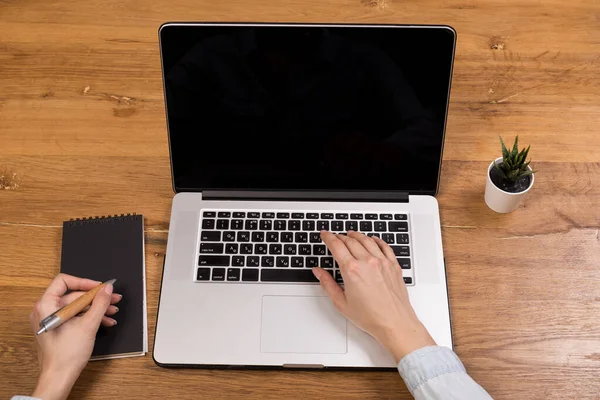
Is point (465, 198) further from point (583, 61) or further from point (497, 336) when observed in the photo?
point (583, 61)

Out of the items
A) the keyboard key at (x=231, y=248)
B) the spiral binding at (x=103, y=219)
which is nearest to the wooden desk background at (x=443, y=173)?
the spiral binding at (x=103, y=219)

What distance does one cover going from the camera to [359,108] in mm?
986

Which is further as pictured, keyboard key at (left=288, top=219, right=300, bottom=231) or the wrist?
keyboard key at (left=288, top=219, right=300, bottom=231)

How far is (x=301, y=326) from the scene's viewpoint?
3.19 feet

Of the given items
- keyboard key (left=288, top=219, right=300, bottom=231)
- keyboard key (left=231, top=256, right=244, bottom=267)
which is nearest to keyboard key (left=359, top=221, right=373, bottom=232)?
keyboard key (left=288, top=219, right=300, bottom=231)

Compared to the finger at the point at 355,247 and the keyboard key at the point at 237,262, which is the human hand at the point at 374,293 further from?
the keyboard key at the point at 237,262

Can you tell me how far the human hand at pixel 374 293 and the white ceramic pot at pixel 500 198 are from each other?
0.22m

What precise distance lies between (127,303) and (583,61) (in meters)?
1.01

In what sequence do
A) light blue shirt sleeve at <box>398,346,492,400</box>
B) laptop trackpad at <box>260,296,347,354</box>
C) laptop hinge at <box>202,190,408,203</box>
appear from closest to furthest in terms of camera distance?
light blue shirt sleeve at <box>398,346,492,400</box>, laptop trackpad at <box>260,296,347,354</box>, laptop hinge at <box>202,190,408,203</box>

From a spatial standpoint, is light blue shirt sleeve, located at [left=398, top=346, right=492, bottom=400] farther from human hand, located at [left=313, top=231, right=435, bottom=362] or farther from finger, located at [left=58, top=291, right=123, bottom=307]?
finger, located at [left=58, top=291, right=123, bottom=307]

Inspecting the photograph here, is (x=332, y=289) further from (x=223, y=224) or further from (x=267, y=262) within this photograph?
(x=223, y=224)

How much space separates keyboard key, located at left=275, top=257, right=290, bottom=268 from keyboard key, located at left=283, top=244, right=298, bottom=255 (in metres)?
0.01

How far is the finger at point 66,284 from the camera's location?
98cm

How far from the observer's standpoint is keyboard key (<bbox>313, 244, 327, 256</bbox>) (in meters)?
1.02
